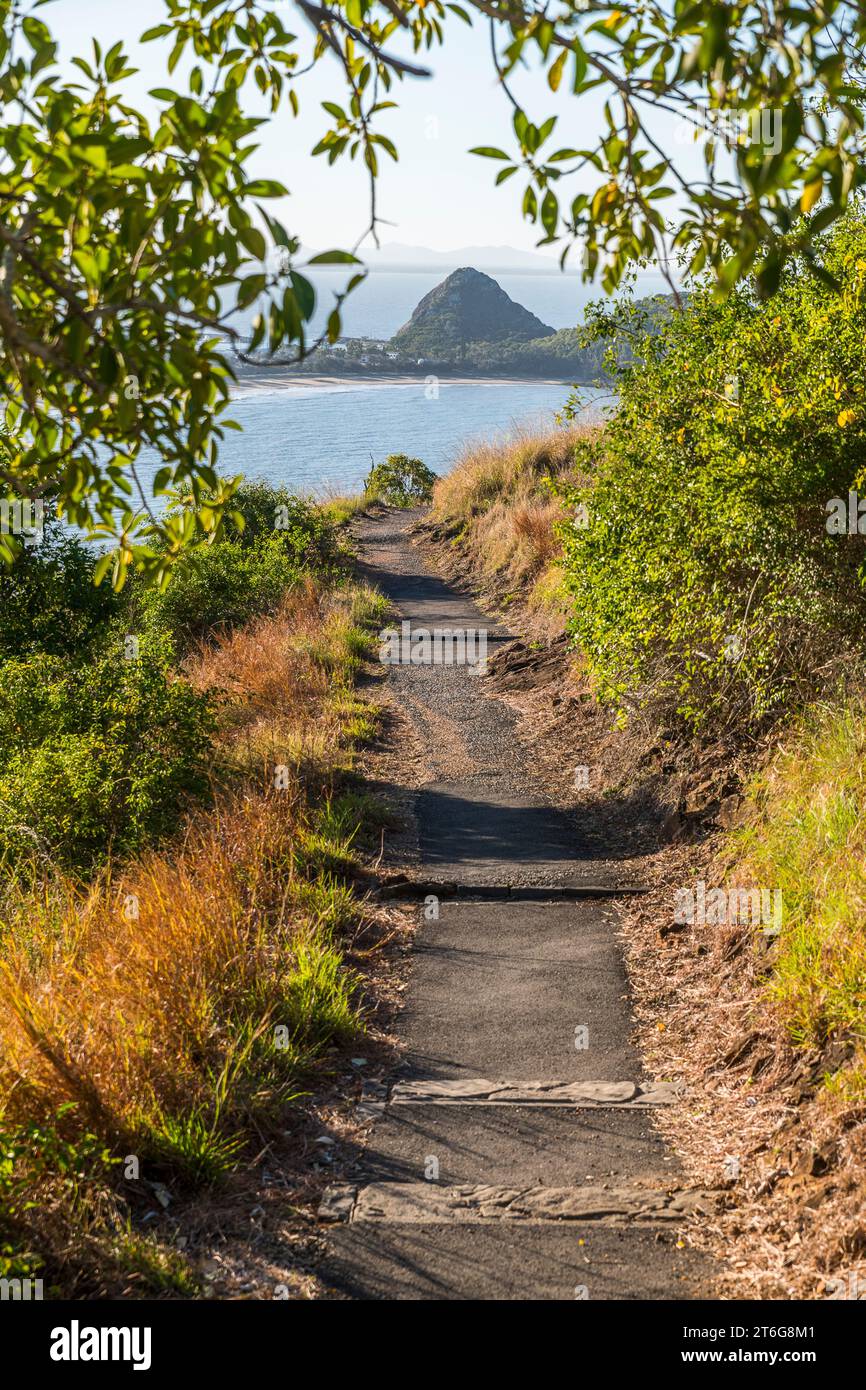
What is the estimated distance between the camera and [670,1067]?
5355 millimetres

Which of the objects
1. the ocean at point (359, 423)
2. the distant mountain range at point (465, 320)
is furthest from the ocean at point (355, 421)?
the distant mountain range at point (465, 320)

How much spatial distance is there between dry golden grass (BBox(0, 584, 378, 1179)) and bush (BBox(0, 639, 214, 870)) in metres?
0.34

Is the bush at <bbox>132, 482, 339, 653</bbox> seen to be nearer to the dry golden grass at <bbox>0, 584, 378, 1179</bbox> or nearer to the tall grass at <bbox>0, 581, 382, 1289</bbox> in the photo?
the tall grass at <bbox>0, 581, 382, 1289</bbox>

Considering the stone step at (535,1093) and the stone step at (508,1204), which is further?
the stone step at (535,1093)

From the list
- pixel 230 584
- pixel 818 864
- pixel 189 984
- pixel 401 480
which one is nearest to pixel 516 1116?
pixel 189 984

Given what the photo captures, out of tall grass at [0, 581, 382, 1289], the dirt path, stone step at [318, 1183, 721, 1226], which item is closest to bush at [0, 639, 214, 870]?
tall grass at [0, 581, 382, 1289]

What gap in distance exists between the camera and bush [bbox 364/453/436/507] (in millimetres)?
42469

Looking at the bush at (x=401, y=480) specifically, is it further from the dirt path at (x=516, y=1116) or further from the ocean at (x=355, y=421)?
the dirt path at (x=516, y=1116)

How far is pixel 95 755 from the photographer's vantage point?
8023 mm

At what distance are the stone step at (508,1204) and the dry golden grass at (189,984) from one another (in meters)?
0.51

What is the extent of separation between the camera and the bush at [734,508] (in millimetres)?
6715

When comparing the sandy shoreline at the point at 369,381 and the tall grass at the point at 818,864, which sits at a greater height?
the sandy shoreline at the point at 369,381
